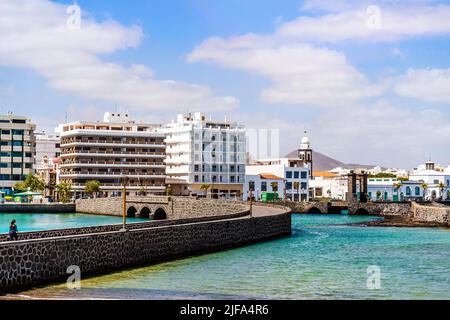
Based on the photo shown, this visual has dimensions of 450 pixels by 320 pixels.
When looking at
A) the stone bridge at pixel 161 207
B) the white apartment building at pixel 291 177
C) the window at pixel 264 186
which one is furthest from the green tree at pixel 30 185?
the white apartment building at pixel 291 177

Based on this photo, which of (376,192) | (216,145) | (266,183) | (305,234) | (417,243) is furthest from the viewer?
(376,192)

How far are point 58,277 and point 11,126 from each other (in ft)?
347

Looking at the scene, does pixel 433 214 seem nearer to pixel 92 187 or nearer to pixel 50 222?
pixel 50 222

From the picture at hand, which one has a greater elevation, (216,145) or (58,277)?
(216,145)

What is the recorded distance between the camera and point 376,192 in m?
167

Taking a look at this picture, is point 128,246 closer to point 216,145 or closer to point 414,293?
point 414,293

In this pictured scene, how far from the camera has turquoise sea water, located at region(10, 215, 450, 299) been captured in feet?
84.6

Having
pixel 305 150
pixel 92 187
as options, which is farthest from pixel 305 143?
pixel 92 187

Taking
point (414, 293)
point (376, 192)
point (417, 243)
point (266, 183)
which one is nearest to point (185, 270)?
point (414, 293)

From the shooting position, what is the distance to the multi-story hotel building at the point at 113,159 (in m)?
123

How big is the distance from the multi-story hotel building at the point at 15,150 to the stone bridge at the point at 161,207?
21323 millimetres
